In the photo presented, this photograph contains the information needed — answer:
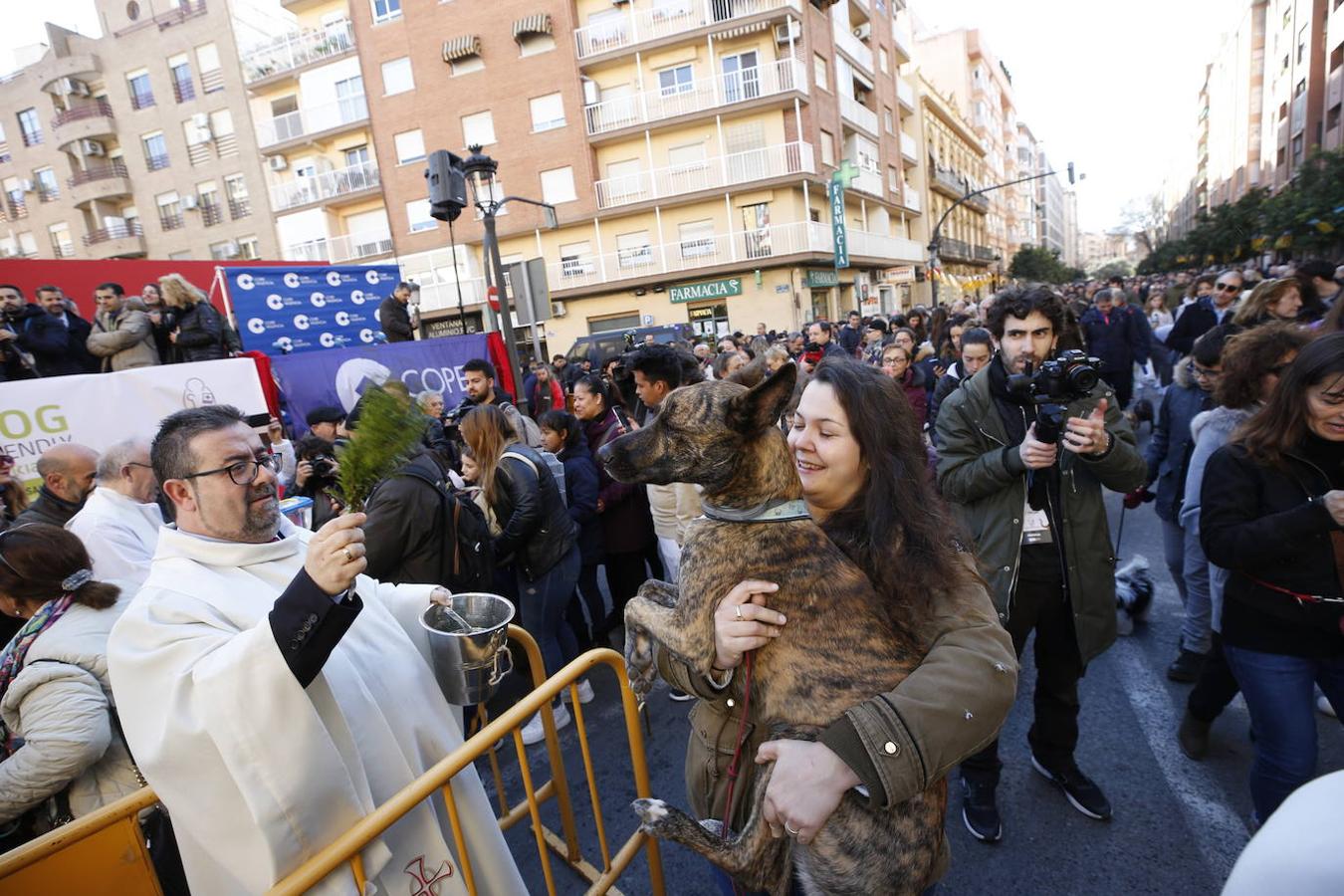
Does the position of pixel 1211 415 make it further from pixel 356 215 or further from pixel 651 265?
pixel 356 215

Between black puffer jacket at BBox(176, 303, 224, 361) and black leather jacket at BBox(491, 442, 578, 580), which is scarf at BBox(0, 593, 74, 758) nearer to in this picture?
black leather jacket at BBox(491, 442, 578, 580)

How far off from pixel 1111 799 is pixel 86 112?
47.7m

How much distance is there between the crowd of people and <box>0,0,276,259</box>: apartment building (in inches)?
1362

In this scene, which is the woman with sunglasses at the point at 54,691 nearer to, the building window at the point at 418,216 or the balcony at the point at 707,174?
the balcony at the point at 707,174

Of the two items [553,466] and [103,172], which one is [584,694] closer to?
[553,466]

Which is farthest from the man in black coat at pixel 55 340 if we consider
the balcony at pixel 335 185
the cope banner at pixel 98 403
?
the balcony at pixel 335 185

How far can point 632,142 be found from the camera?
26281 mm

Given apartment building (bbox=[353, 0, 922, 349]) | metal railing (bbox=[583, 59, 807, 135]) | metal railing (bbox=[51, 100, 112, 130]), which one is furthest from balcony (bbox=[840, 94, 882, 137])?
metal railing (bbox=[51, 100, 112, 130])

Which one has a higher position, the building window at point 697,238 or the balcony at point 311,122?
the balcony at point 311,122

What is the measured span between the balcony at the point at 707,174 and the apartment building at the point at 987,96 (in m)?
36.1

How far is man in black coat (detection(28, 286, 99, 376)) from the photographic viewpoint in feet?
21.7

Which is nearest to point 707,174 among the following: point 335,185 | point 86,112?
point 335,185

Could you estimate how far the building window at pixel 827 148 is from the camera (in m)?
26.7

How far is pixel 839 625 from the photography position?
4.69ft
